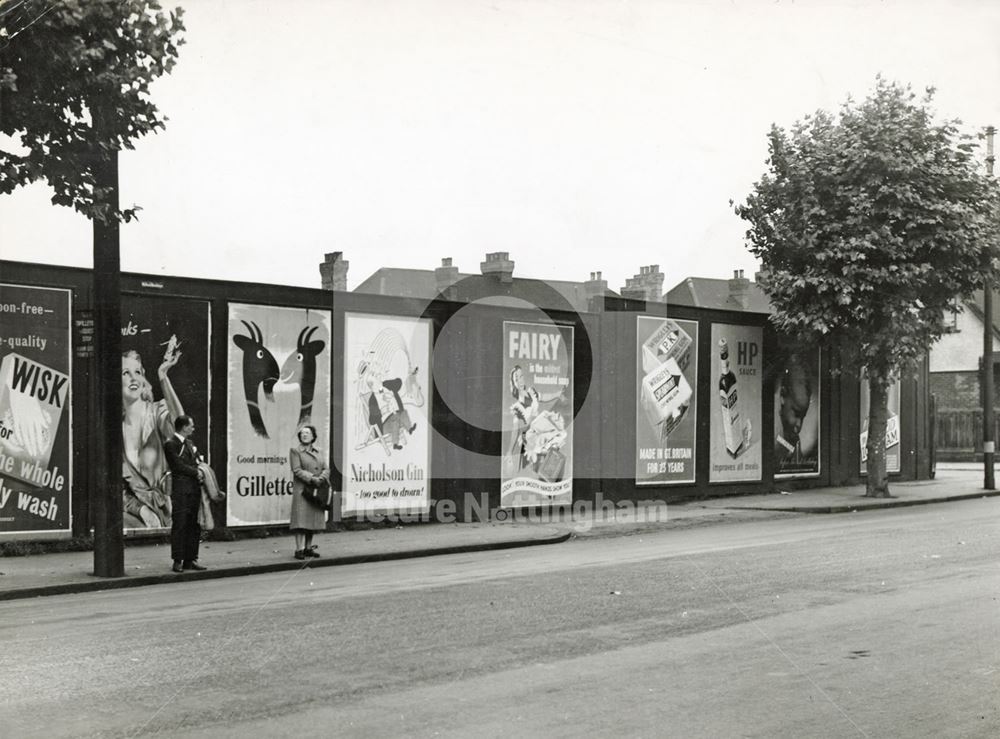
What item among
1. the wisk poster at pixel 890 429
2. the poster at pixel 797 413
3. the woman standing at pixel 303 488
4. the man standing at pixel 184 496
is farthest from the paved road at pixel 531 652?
the wisk poster at pixel 890 429

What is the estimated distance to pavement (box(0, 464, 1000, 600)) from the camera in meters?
13.1

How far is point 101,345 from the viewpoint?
13.0 meters

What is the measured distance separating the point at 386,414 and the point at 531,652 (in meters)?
11.1

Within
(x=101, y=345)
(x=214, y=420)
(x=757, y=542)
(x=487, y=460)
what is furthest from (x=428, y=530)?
(x=101, y=345)

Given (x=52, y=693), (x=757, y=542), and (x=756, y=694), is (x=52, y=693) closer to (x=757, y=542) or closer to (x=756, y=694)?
(x=756, y=694)

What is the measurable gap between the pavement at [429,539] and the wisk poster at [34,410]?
2.18 ft

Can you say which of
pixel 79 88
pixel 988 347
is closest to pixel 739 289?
pixel 988 347

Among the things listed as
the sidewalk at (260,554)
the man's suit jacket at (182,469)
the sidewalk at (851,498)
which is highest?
the man's suit jacket at (182,469)

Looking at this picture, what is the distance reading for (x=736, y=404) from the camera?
25375 mm

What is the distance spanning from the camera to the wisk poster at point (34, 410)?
583 inches

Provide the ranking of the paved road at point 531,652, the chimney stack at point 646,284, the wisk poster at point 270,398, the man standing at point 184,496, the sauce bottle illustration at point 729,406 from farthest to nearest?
1. the chimney stack at point 646,284
2. the sauce bottle illustration at point 729,406
3. the wisk poster at point 270,398
4. the man standing at point 184,496
5. the paved road at point 531,652

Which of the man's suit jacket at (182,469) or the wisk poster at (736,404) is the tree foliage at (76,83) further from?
the wisk poster at (736,404)

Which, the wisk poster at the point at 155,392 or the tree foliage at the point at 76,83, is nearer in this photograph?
the tree foliage at the point at 76,83

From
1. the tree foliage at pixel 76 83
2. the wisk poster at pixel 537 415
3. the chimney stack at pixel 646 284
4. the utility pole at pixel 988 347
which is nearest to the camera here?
the tree foliage at pixel 76 83
